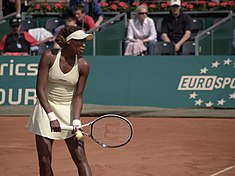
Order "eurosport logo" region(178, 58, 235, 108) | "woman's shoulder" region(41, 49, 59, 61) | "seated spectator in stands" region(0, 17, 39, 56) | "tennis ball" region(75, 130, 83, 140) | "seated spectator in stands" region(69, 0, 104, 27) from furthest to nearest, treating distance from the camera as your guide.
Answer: "seated spectator in stands" region(69, 0, 104, 27) < "seated spectator in stands" region(0, 17, 39, 56) < "eurosport logo" region(178, 58, 235, 108) < "woman's shoulder" region(41, 49, 59, 61) < "tennis ball" region(75, 130, 83, 140)

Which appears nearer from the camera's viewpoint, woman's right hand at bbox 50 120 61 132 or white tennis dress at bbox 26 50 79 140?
woman's right hand at bbox 50 120 61 132

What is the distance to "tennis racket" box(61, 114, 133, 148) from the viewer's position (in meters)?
6.69

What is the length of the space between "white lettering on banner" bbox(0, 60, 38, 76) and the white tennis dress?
8.06 m

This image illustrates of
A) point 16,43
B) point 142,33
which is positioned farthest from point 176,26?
point 16,43

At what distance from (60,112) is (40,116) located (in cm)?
18

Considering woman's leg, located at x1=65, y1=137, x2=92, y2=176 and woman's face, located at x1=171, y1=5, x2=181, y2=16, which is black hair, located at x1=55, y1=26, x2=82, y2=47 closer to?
woman's leg, located at x1=65, y1=137, x2=92, y2=176

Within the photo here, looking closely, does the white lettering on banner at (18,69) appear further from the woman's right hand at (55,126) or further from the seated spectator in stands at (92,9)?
the woman's right hand at (55,126)

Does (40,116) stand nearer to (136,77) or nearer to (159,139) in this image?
(159,139)

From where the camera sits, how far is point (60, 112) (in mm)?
6617

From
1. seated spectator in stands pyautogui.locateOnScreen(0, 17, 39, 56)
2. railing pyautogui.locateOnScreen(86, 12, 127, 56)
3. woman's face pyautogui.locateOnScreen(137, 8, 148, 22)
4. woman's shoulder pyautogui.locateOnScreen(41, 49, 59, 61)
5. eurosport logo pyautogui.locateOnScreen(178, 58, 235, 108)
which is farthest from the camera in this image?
railing pyautogui.locateOnScreen(86, 12, 127, 56)

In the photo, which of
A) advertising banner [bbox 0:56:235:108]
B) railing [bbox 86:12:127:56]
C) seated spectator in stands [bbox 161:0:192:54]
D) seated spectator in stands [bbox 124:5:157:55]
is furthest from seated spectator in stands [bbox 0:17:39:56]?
seated spectator in stands [bbox 161:0:192:54]

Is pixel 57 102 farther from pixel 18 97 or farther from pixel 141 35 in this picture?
pixel 141 35

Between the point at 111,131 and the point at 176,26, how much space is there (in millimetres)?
9538

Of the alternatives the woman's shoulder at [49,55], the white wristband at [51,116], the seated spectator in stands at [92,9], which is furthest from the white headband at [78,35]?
the seated spectator in stands at [92,9]
